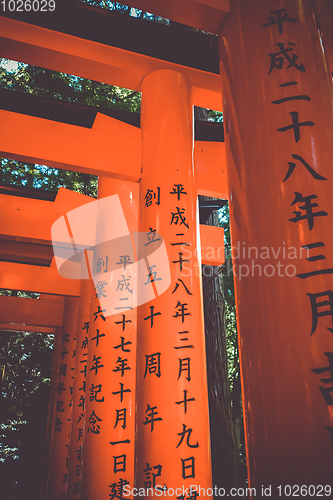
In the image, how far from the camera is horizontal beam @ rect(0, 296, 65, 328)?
923 centimetres

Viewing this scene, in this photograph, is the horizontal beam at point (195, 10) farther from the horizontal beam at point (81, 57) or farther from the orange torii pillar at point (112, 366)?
the orange torii pillar at point (112, 366)

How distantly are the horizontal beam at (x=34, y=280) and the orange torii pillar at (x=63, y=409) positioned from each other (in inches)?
52.7

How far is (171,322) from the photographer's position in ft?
9.43

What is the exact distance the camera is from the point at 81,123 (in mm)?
4945

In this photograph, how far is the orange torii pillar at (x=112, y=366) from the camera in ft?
12.8

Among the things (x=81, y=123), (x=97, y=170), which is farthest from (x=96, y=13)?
(x=81, y=123)

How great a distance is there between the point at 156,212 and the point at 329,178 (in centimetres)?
174

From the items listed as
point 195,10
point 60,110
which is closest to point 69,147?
point 60,110

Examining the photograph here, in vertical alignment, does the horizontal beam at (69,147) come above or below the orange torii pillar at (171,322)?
above

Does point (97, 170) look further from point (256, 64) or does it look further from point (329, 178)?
point (329, 178)

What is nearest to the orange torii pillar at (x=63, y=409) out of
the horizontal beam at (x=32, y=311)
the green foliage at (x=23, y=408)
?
the horizontal beam at (x=32, y=311)

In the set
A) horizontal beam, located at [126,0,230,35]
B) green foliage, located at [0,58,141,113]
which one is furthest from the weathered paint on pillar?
green foliage, located at [0,58,141,113]

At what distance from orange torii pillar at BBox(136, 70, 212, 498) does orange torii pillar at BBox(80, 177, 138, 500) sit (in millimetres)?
1317

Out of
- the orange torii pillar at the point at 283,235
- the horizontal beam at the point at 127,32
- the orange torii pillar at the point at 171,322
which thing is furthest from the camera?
the horizontal beam at the point at 127,32
